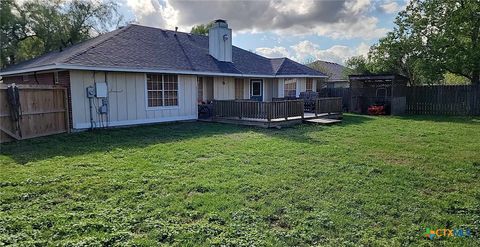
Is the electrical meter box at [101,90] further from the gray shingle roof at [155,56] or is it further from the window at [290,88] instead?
the window at [290,88]

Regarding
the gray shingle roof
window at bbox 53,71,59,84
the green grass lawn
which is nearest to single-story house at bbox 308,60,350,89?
the gray shingle roof

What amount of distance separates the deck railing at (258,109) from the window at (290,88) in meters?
6.64

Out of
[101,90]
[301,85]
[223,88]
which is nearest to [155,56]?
[101,90]

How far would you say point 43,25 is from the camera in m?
23.5

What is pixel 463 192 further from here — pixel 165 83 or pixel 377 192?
pixel 165 83

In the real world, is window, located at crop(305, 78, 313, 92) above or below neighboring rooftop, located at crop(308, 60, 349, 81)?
below

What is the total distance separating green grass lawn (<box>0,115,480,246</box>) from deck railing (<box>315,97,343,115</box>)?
638 cm

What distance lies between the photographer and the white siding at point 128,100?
35.5ft

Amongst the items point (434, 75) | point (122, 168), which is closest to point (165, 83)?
point (122, 168)

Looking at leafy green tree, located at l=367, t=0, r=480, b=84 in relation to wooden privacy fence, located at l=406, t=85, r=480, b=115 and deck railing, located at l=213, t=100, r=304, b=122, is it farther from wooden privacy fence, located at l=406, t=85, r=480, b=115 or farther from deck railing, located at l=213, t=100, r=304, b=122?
deck railing, located at l=213, t=100, r=304, b=122

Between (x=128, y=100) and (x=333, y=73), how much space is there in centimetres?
3052

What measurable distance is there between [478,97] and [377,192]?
52.7 feet

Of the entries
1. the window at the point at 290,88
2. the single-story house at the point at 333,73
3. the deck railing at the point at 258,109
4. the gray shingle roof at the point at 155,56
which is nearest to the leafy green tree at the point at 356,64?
the single-story house at the point at 333,73

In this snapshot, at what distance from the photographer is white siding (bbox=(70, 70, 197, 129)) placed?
1082 cm
